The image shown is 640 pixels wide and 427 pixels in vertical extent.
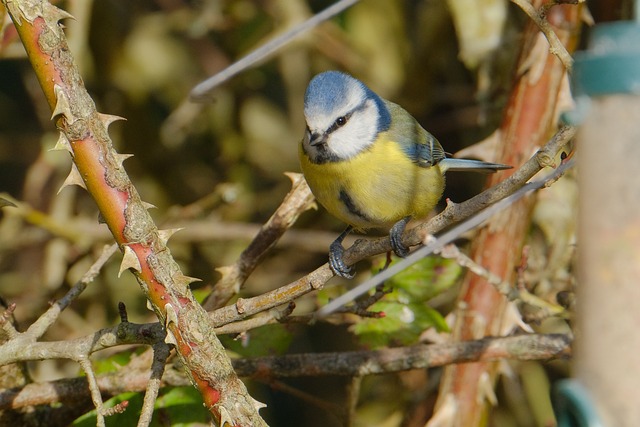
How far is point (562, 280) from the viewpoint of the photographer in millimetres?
2789

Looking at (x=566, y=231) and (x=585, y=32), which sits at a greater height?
(x=585, y=32)

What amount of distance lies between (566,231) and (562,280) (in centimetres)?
25

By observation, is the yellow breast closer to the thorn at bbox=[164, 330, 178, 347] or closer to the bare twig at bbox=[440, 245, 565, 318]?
the bare twig at bbox=[440, 245, 565, 318]

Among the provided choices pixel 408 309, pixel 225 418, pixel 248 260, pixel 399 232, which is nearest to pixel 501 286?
pixel 408 309

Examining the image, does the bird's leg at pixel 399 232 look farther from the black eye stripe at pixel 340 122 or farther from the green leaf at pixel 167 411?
the green leaf at pixel 167 411

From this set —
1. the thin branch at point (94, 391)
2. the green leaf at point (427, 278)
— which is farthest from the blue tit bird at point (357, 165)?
the thin branch at point (94, 391)

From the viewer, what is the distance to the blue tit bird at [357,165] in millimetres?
2572

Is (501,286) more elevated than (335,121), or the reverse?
(335,121)

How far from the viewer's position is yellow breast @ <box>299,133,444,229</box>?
2.57m

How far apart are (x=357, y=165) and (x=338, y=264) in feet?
1.52

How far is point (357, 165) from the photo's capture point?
2.60 metres

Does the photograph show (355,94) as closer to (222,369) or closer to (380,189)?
(380,189)

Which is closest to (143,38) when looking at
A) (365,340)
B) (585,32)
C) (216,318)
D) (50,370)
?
(50,370)

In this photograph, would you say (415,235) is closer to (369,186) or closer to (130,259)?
(130,259)
